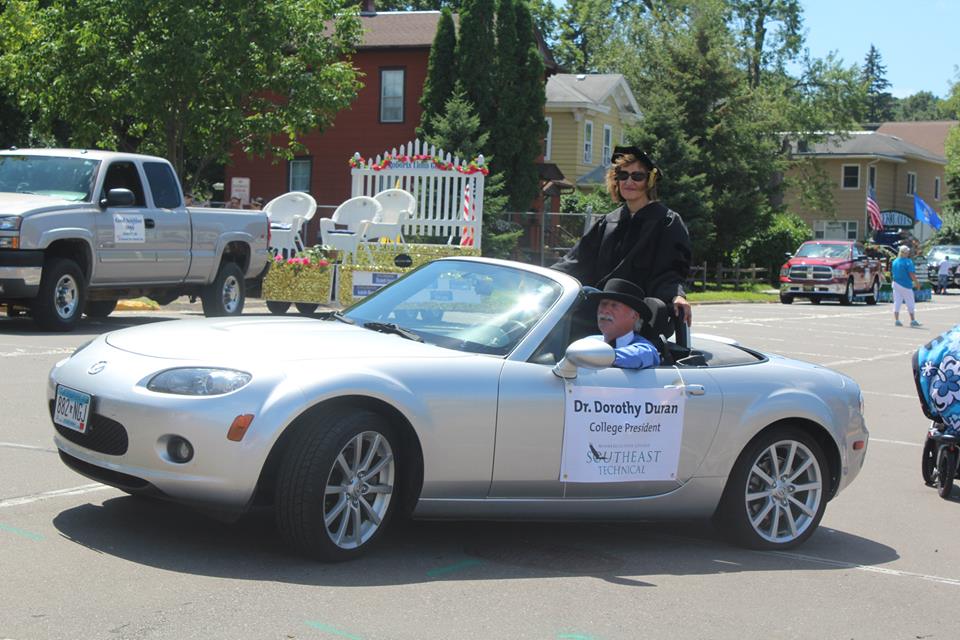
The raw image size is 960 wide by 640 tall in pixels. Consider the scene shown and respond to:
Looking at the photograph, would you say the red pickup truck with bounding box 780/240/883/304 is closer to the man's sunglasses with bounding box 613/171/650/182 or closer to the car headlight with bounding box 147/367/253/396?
the man's sunglasses with bounding box 613/171/650/182

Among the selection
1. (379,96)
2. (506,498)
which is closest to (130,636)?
(506,498)

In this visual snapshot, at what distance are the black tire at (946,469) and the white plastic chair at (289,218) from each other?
14890 mm

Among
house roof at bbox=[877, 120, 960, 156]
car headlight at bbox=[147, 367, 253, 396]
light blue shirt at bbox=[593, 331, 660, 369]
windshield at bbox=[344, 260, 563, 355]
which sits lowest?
car headlight at bbox=[147, 367, 253, 396]

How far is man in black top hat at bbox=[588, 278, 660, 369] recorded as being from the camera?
6341 mm

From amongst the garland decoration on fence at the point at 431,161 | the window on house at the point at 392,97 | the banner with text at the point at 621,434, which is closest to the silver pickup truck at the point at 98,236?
the garland decoration on fence at the point at 431,161

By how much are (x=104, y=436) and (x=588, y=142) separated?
161ft

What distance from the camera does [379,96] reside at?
140 feet

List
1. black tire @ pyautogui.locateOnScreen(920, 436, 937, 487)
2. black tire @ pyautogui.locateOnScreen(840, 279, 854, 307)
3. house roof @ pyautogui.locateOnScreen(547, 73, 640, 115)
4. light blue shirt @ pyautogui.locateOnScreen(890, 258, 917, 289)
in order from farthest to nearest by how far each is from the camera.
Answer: house roof @ pyautogui.locateOnScreen(547, 73, 640, 115)
black tire @ pyautogui.locateOnScreen(840, 279, 854, 307)
light blue shirt @ pyautogui.locateOnScreen(890, 258, 917, 289)
black tire @ pyautogui.locateOnScreen(920, 436, 937, 487)

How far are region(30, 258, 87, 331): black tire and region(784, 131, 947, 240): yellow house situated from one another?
5862cm

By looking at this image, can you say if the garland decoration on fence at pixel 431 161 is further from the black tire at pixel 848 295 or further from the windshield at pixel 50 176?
the black tire at pixel 848 295

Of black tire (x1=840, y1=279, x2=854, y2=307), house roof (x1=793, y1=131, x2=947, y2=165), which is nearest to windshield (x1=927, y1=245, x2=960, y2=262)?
house roof (x1=793, y1=131, x2=947, y2=165)

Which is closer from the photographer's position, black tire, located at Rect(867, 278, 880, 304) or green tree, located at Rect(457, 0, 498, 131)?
green tree, located at Rect(457, 0, 498, 131)

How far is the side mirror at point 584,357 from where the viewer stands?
5883mm

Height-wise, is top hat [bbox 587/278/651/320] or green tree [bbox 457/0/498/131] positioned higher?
green tree [bbox 457/0/498/131]
